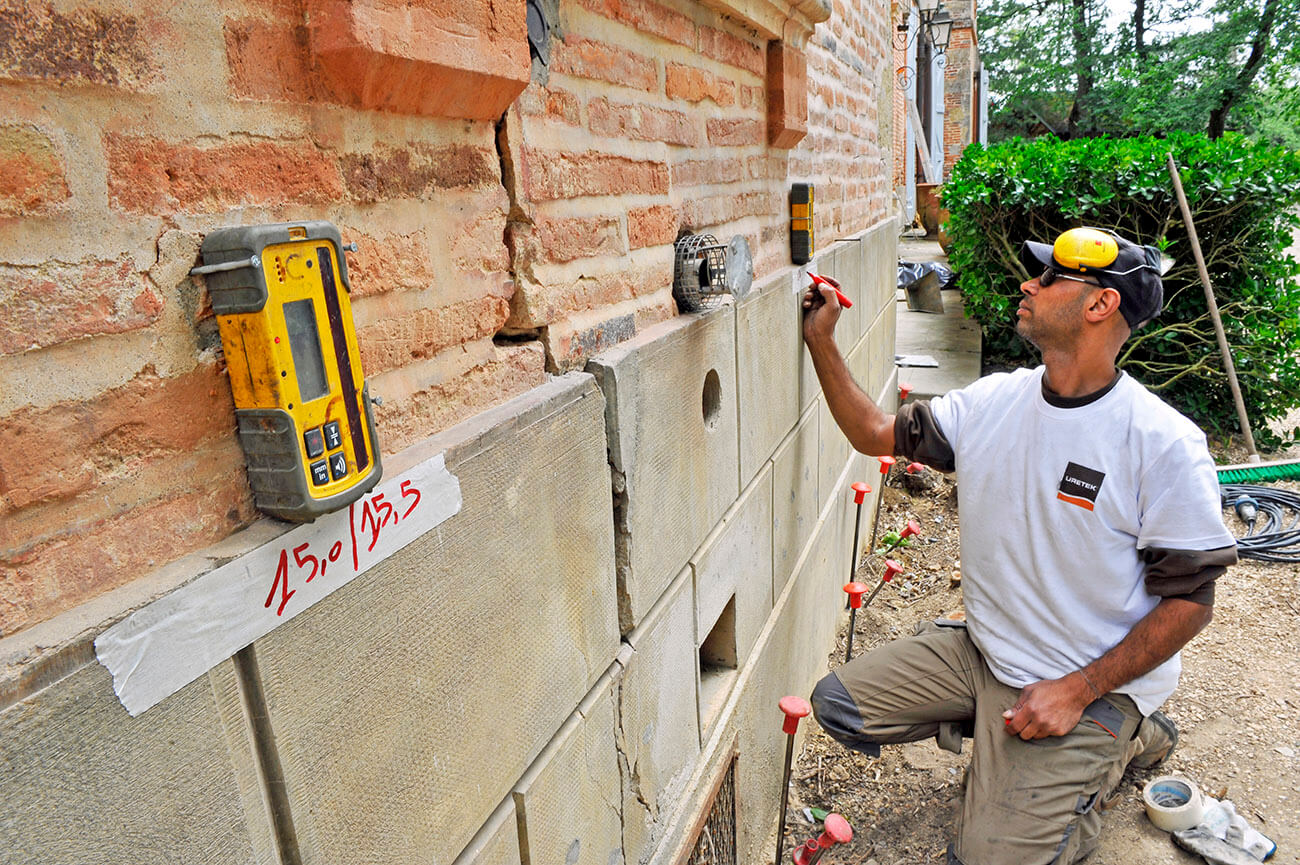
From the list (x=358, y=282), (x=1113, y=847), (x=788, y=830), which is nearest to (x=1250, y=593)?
(x=1113, y=847)

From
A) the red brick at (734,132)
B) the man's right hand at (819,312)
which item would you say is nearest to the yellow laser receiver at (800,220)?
the man's right hand at (819,312)

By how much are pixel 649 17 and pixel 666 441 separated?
1.02 meters

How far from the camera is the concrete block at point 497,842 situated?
1.43m

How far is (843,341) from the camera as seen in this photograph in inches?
163

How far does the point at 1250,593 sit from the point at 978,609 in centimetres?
283

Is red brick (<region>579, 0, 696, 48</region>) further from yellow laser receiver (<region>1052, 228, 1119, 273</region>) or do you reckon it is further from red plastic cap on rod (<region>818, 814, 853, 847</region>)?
red plastic cap on rod (<region>818, 814, 853, 847</region>)

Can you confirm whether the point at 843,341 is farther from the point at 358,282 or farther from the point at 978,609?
the point at 358,282

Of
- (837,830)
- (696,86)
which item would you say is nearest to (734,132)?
(696,86)

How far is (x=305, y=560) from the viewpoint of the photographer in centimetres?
107

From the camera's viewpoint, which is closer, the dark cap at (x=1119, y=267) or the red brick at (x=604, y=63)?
the red brick at (x=604, y=63)

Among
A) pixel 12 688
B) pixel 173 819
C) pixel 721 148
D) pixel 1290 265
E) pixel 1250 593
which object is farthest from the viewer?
pixel 1290 265

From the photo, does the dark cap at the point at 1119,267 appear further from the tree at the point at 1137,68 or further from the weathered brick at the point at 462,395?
the tree at the point at 1137,68

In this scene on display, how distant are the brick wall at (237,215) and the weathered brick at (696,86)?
0.21 m

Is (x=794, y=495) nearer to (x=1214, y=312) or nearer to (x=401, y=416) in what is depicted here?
(x=401, y=416)
